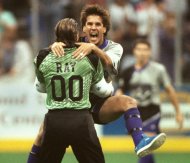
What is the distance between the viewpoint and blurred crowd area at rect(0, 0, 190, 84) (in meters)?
14.0

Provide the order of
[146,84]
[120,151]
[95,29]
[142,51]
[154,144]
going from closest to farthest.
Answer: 1. [154,144]
2. [95,29]
3. [142,51]
4. [146,84]
5. [120,151]

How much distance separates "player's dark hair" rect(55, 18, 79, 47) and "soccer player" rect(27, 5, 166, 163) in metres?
0.09

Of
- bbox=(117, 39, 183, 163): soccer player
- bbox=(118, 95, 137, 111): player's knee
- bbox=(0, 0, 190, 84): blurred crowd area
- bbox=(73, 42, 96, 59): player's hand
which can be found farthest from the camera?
bbox=(0, 0, 190, 84): blurred crowd area

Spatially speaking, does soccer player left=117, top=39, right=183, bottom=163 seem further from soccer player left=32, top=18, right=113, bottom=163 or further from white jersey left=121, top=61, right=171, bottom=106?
soccer player left=32, top=18, right=113, bottom=163

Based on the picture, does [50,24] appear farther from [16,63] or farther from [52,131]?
[52,131]

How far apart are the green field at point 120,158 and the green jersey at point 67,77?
4.95 m

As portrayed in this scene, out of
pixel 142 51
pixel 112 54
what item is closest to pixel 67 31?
pixel 112 54

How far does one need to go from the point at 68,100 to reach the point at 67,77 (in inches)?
8.1

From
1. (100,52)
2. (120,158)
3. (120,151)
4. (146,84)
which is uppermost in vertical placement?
(100,52)

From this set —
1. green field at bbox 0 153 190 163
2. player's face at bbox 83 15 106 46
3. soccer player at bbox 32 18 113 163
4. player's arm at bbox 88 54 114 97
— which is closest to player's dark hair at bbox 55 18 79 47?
soccer player at bbox 32 18 113 163

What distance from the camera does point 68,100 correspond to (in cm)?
671

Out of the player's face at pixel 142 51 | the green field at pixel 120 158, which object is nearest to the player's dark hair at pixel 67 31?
the player's face at pixel 142 51

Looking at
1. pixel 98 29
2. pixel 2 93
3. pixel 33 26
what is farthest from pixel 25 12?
pixel 98 29

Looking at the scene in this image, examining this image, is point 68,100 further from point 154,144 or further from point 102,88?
point 154,144
